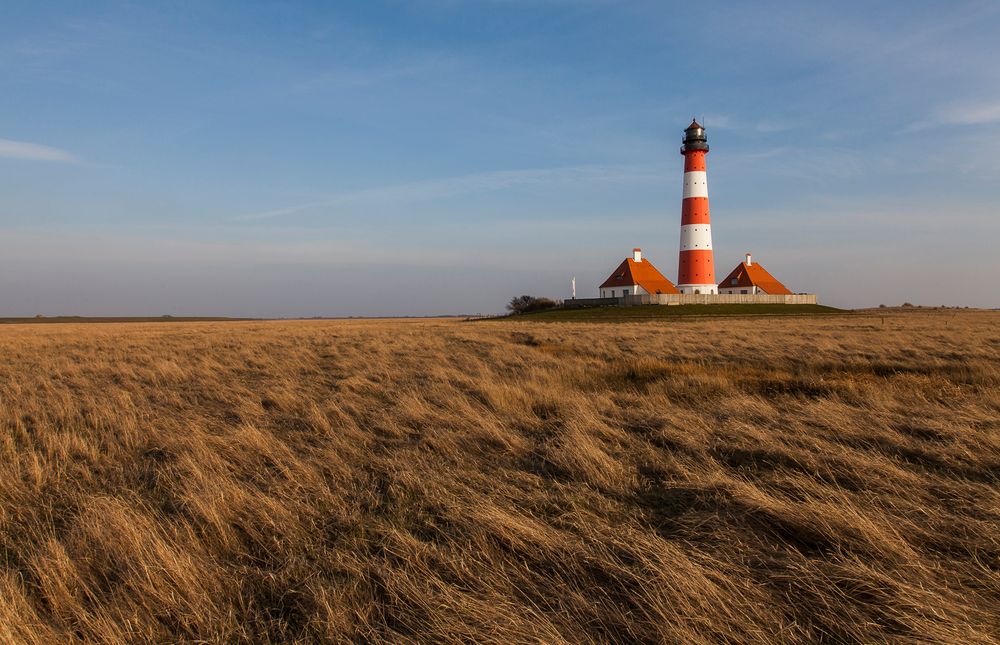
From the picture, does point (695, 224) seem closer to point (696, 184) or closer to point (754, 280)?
point (696, 184)

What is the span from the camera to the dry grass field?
10.1 ft

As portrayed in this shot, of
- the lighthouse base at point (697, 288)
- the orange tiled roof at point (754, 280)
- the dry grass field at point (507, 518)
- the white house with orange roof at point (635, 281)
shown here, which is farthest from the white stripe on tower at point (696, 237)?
the dry grass field at point (507, 518)

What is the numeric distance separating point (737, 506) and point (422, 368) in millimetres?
10347

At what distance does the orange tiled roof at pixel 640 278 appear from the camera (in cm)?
5967

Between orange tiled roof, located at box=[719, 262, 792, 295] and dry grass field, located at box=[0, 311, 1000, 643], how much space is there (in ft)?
187

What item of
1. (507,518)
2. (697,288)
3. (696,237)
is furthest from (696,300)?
(507,518)

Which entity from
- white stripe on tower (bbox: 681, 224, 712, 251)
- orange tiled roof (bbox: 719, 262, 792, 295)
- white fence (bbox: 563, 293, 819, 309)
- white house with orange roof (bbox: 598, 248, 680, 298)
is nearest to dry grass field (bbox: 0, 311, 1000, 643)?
white fence (bbox: 563, 293, 819, 309)

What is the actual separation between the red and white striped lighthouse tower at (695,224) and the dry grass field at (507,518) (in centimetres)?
4308

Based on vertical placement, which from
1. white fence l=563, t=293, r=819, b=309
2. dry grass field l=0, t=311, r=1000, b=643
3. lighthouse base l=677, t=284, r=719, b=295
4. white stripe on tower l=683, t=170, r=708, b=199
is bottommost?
dry grass field l=0, t=311, r=1000, b=643

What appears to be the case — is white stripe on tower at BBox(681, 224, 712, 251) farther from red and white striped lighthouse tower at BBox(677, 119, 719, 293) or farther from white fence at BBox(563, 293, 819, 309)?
white fence at BBox(563, 293, 819, 309)

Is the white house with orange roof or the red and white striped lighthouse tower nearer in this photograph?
the red and white striped lighthouse tower

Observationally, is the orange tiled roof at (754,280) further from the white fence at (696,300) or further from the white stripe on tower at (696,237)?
the white stripe on tower at (696,237)

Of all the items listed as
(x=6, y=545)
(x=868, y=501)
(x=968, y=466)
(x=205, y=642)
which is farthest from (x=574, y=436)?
(x=6, y=545)

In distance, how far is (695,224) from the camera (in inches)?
1984
